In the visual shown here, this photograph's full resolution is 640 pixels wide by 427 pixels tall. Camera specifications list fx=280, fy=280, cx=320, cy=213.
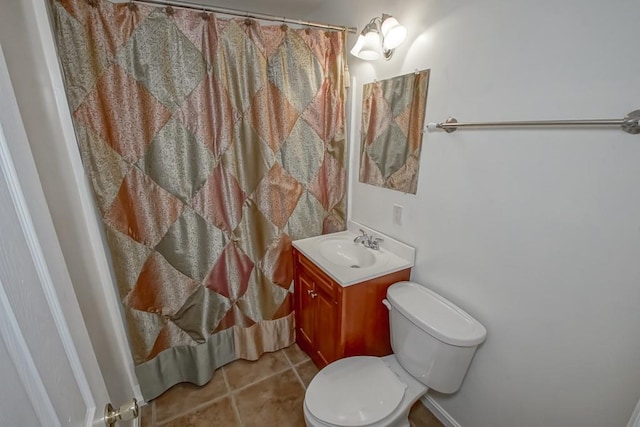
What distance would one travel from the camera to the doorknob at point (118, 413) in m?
0.66

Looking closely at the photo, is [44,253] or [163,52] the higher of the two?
[163,52]

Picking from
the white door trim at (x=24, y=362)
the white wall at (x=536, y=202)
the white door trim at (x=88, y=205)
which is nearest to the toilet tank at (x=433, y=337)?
the white wall at (x=536, y=202)

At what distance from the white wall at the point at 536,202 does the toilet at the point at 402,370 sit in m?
0.17

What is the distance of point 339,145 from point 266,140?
1.71 ft

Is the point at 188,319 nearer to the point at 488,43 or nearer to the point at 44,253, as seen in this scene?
the point at 44,253

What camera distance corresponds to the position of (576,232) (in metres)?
0.96

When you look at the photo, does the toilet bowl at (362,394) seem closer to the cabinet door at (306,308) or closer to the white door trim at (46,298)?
the cabinet door at (306,308)

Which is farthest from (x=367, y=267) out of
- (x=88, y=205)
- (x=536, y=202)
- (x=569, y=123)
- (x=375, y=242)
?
(x=88, y=205)

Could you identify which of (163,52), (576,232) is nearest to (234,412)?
(576,232)

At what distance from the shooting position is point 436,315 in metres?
1.28

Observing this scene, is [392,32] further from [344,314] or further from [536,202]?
[344,314]

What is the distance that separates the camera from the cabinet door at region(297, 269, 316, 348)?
1.75m

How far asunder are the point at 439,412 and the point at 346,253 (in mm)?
1029

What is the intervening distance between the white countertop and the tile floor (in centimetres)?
83
